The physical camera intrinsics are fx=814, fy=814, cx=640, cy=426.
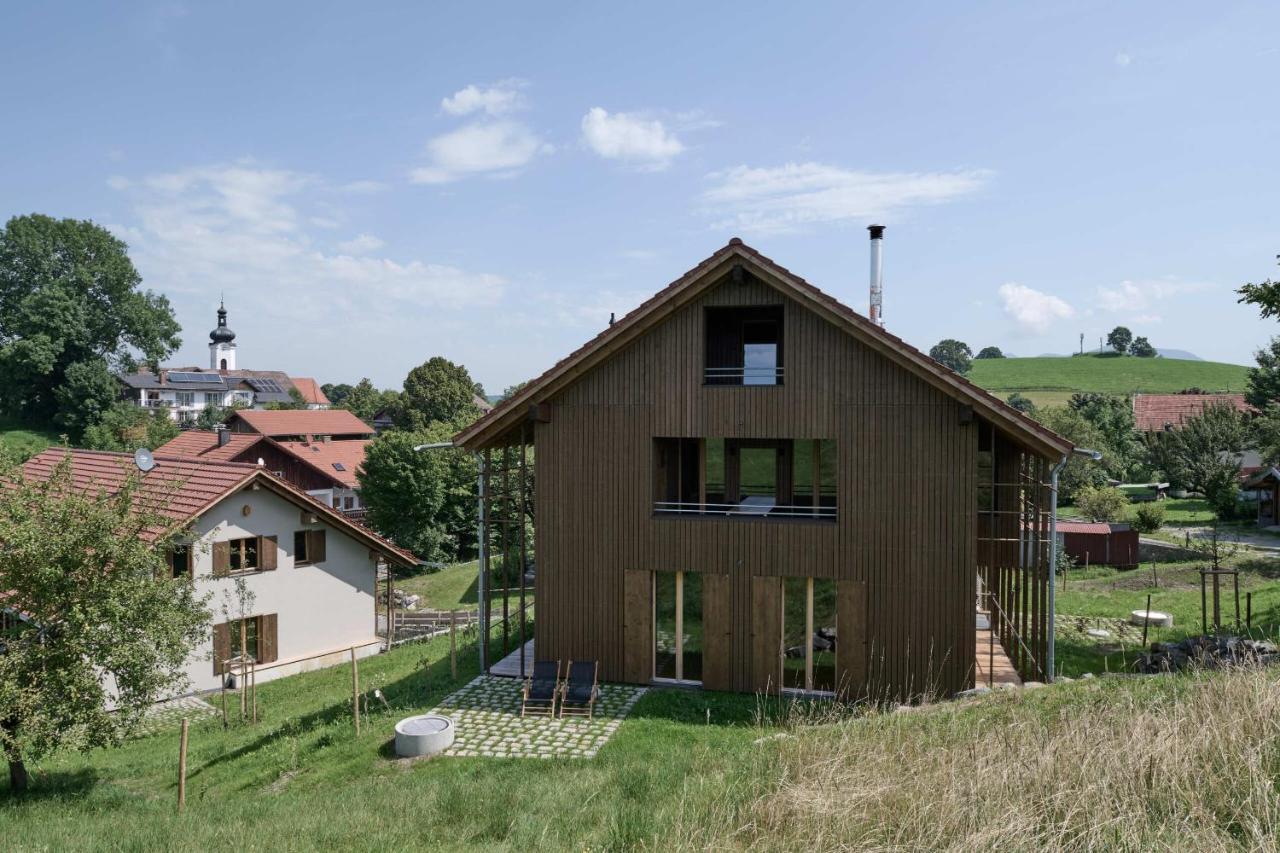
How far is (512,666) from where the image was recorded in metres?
16.9

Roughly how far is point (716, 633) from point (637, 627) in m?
1.52

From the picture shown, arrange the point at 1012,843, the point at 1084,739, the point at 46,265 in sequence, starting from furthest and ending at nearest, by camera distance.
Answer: the point at 46,265, the point at 1084,739, the point at 1012,843

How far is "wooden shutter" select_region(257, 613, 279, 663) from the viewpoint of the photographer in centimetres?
2303

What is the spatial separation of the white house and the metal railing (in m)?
12.4

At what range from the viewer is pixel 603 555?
51.3 feet

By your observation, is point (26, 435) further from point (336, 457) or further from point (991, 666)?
point (991, 666)

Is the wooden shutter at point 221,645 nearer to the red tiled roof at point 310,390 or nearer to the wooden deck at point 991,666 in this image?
the wooden deck at point 991,666

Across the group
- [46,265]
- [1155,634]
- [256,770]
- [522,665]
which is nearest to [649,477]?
[522,665]

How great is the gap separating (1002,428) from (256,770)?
13.5m

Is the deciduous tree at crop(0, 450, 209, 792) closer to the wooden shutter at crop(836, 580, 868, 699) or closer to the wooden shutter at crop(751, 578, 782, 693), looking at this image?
the wooden shutter at crop(751, 578, 782, 693)

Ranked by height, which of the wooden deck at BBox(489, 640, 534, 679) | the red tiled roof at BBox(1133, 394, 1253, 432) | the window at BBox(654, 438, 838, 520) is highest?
the red tiled roof at BBox(1133, 394, 1253, 432)

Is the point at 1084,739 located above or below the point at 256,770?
above

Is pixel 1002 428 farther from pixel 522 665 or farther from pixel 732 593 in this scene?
pixel 522 665

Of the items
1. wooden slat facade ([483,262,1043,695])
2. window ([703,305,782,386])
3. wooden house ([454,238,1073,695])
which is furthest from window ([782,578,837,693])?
window ([703,305,782,386])
